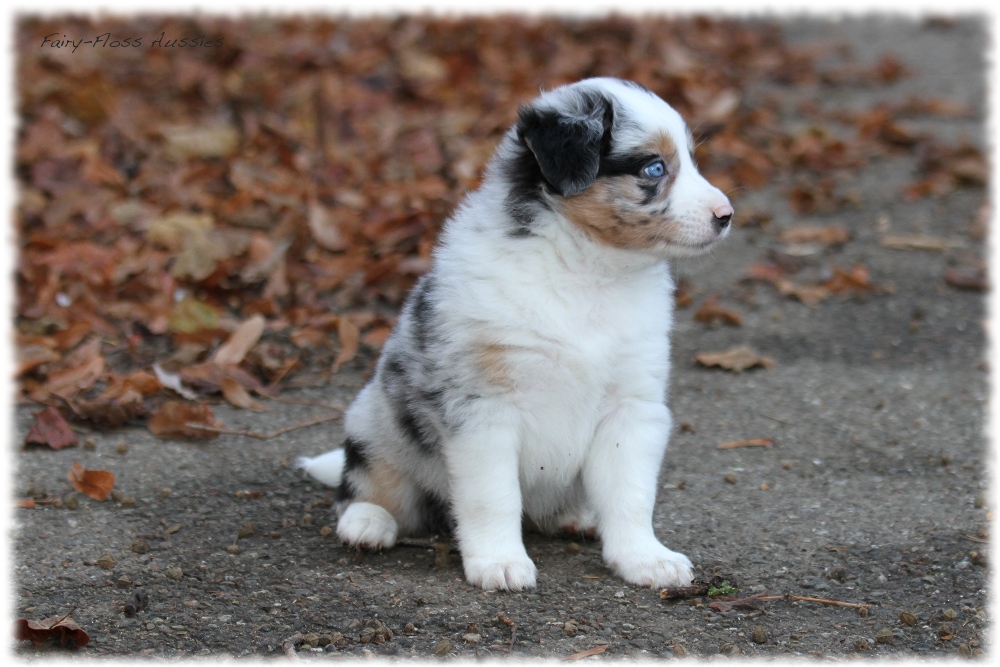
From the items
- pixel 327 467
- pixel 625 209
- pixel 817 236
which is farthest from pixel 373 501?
pixel 817 236

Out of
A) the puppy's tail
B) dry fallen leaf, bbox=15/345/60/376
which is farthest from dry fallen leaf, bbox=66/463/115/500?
dry fallen leaf, bbox=15/345/60/376

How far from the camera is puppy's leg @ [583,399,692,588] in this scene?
356 cm

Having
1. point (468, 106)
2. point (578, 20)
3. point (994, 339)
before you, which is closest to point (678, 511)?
point (994, 339)

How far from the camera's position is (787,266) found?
22.7ft

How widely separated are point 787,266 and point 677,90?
297 centimetres

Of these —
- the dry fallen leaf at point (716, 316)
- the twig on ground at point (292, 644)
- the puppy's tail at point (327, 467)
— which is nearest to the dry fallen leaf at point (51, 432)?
the puppy's tail at point (327, 467)

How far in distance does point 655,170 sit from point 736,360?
2.31m

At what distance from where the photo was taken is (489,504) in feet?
11.4

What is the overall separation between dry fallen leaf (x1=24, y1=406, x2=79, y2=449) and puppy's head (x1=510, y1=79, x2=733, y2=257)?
7.32 ft

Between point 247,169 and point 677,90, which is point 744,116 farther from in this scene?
point 247,169

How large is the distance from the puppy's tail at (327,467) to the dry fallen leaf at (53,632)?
4.46 ft

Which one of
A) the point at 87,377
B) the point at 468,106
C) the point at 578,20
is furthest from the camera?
the point at 578,20

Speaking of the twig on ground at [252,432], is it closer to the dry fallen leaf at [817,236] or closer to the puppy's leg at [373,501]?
the puppy's leg at [373,501]

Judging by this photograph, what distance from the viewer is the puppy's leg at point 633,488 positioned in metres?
3.56
